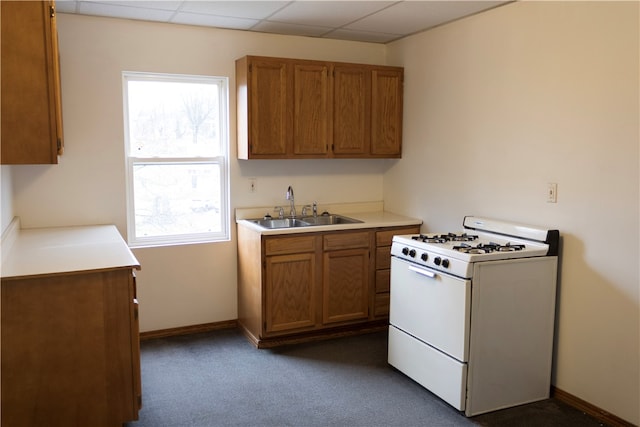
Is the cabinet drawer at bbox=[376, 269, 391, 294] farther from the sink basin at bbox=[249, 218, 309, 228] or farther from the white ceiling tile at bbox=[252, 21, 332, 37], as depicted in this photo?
the white ceiling tile at bbox=[252, 21, 332, 37]

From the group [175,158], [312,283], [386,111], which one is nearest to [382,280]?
[312,283]

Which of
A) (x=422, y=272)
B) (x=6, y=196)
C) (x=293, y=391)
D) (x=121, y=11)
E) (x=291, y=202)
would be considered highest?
(x=121, y=11)

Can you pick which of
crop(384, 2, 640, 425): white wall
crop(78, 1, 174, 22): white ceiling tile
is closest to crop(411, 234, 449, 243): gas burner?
crop(384, 2, 640, 425): white wall

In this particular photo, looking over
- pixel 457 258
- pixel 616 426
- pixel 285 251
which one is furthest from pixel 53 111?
pixel 616 426

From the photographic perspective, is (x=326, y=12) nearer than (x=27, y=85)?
No

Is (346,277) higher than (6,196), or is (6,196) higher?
(6,196)

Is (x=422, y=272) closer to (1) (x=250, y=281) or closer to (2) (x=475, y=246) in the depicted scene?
(2) (x=475, y=246)

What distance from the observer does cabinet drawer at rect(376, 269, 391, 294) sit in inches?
169

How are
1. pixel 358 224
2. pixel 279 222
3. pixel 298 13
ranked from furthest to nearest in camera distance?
pixel 279 222 → pixel 358 224 → pixel 298 13

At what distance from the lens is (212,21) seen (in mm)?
3961

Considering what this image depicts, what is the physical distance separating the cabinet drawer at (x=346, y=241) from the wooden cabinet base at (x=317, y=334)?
0.63 metres

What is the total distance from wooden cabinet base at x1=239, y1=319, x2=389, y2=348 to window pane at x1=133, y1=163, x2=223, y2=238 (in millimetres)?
910

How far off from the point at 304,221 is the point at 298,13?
162 centimetres

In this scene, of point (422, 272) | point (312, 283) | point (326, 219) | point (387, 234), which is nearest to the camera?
point (422, 272)
